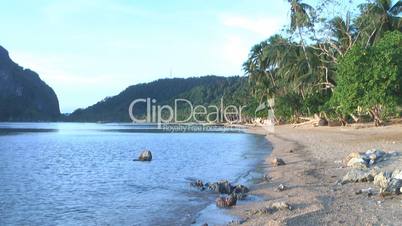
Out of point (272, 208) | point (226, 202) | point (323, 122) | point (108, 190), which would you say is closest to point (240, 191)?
point (226, 202)

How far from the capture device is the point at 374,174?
1302cm

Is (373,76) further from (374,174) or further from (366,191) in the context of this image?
(366,191)

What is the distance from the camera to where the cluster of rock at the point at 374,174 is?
420 inches

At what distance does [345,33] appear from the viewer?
42.2 meters

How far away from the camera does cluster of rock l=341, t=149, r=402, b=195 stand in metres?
10.7

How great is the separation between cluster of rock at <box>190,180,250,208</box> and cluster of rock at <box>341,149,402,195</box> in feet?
9.60

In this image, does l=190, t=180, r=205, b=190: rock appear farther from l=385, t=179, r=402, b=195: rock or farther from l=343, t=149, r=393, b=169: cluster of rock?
l=385, t=179, r=402, b=195: rock

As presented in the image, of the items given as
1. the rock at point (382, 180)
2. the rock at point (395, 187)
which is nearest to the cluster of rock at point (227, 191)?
the rock at point (382, 180)

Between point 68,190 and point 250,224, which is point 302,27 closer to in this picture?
point 68,190

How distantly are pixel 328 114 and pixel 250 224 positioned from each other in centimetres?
4549

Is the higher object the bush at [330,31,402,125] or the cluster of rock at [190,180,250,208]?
the bush at [330,31,402,125]

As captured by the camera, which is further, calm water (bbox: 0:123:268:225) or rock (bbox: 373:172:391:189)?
calm water (bbox: 0:123:268:225)

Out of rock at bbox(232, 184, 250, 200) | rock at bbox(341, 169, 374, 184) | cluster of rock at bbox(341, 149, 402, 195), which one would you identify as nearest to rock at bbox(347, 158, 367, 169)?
cluster of rock at bbox(341, 149, 402, 195)

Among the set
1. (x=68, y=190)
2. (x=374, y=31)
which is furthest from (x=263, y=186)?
(x=374, y=31)
